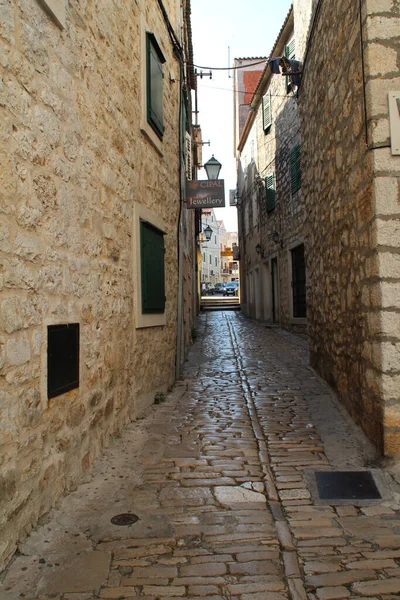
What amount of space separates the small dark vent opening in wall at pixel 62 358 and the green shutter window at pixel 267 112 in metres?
14.2

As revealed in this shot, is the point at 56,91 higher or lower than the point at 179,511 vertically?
higher

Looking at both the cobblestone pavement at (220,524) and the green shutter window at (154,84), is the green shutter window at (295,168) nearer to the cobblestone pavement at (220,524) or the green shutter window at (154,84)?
the green shutter window at (154,84)

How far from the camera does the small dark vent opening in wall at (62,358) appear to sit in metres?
3.10

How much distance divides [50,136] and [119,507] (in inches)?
98.2

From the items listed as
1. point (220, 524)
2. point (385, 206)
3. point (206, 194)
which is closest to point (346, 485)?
point (220, 524)

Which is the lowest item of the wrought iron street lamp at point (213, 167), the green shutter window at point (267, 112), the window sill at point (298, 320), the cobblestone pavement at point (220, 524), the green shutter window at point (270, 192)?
the cobblestone pavement at point (220, 524)

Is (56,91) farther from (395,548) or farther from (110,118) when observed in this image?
(395,548)

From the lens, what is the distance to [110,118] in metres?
4.53

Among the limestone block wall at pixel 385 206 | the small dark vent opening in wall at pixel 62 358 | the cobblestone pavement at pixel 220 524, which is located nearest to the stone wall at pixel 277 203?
the limestone block wall at pixel 385 206

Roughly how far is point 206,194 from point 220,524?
7049mm

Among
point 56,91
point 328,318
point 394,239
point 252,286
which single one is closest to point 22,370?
point 56,91

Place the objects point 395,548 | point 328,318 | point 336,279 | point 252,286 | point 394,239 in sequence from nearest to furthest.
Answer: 1. point 395,548
2. point 394,239
3. point 336,279
4. point 328,318
5. point 252,286

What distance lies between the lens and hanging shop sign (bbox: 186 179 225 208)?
906cm

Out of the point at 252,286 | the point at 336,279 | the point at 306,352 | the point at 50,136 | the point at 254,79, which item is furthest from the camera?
the point at 254,79
